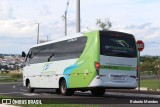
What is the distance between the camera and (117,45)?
21375 mm

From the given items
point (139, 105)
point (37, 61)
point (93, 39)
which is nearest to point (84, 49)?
point (93, 39)

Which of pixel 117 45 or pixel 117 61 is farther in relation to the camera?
pixel 117 45

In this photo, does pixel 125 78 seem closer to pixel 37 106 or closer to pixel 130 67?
pixel 130 67

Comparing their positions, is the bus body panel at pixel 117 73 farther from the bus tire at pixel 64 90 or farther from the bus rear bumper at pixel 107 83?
the bus tire at pixel 64 90

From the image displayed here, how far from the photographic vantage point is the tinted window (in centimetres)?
2234

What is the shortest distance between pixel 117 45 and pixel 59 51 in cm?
442

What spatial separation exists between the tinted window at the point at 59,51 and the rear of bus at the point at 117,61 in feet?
4.50

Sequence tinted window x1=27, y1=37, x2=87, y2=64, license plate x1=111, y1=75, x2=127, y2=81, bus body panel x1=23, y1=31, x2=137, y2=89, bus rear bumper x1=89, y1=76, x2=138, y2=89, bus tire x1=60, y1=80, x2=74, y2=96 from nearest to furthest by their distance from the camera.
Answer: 1. bus rear bumper x1=89, y1=76, x2=138, y2=89
2. bus body panel x1=23, y1=31, x2=137, y2=89
3. license plate x1=111, y1=75, x2=127, y2=81
4. tinted window x1=27, y1=37, x2=87, y2=64
5. bus tire x1=60, y1=80, x2=74, y2=96

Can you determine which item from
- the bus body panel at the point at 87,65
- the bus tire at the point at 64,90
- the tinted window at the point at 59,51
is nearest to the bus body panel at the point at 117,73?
the bus body panel at the point at 87,65

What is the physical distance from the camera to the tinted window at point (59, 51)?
22.3m

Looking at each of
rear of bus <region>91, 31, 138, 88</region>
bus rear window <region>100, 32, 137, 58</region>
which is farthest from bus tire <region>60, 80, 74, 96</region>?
bus rear window <region>100, 32, 137, 58</region>

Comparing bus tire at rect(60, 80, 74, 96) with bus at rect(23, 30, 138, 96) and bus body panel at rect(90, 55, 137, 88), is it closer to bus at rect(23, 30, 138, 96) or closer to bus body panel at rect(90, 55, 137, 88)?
bus at rect(23, 30, 138, 96)

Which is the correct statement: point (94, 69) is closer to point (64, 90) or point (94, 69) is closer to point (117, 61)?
point (117, 61)

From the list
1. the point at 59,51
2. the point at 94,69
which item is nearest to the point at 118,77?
the point at 94,69
